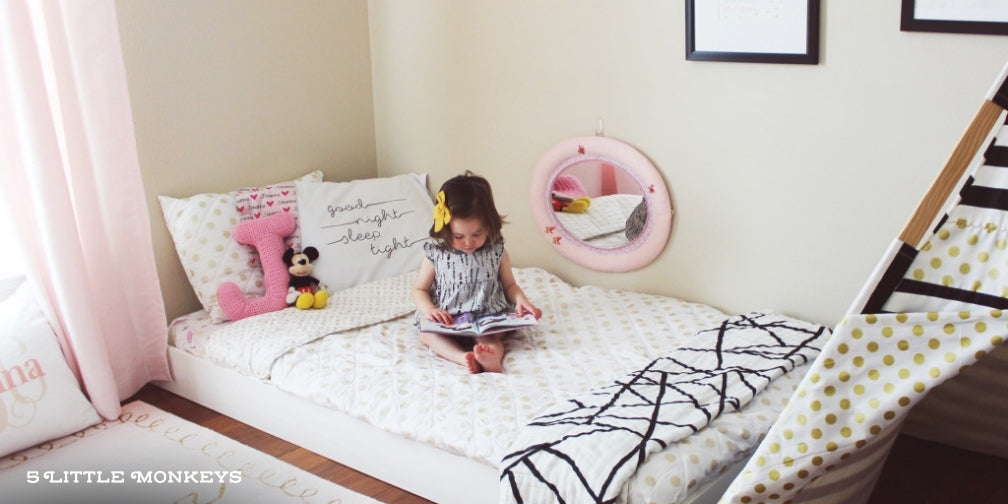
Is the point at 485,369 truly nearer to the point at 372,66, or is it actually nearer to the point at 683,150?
the point at 683,150

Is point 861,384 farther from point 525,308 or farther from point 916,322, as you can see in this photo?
point 525,308

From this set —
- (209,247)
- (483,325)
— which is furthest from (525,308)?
(209,247)

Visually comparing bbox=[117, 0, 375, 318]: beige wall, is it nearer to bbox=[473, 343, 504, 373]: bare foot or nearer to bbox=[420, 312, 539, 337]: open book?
bbox=[420, 312, 539, 337]: open book

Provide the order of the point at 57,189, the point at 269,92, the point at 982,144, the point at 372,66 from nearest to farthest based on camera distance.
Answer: the point at 982,144 < the point at 57,189 < the point at 269,92 < the point at 372,66

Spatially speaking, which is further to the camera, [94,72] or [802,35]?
[94,72]

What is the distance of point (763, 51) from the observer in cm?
256

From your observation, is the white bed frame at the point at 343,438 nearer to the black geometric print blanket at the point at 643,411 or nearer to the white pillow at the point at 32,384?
the black geometric print blanket at the point at 643,411

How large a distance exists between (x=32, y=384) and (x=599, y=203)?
175cm

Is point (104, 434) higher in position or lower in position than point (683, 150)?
lower

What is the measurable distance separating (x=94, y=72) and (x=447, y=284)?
1177mm

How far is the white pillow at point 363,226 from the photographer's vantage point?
3.17 metres

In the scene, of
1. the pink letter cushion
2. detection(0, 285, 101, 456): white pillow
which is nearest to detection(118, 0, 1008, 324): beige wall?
the pink letter cushion

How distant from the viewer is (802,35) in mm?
2479

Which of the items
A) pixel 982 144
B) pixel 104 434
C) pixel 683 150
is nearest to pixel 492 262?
pixel 683 150
